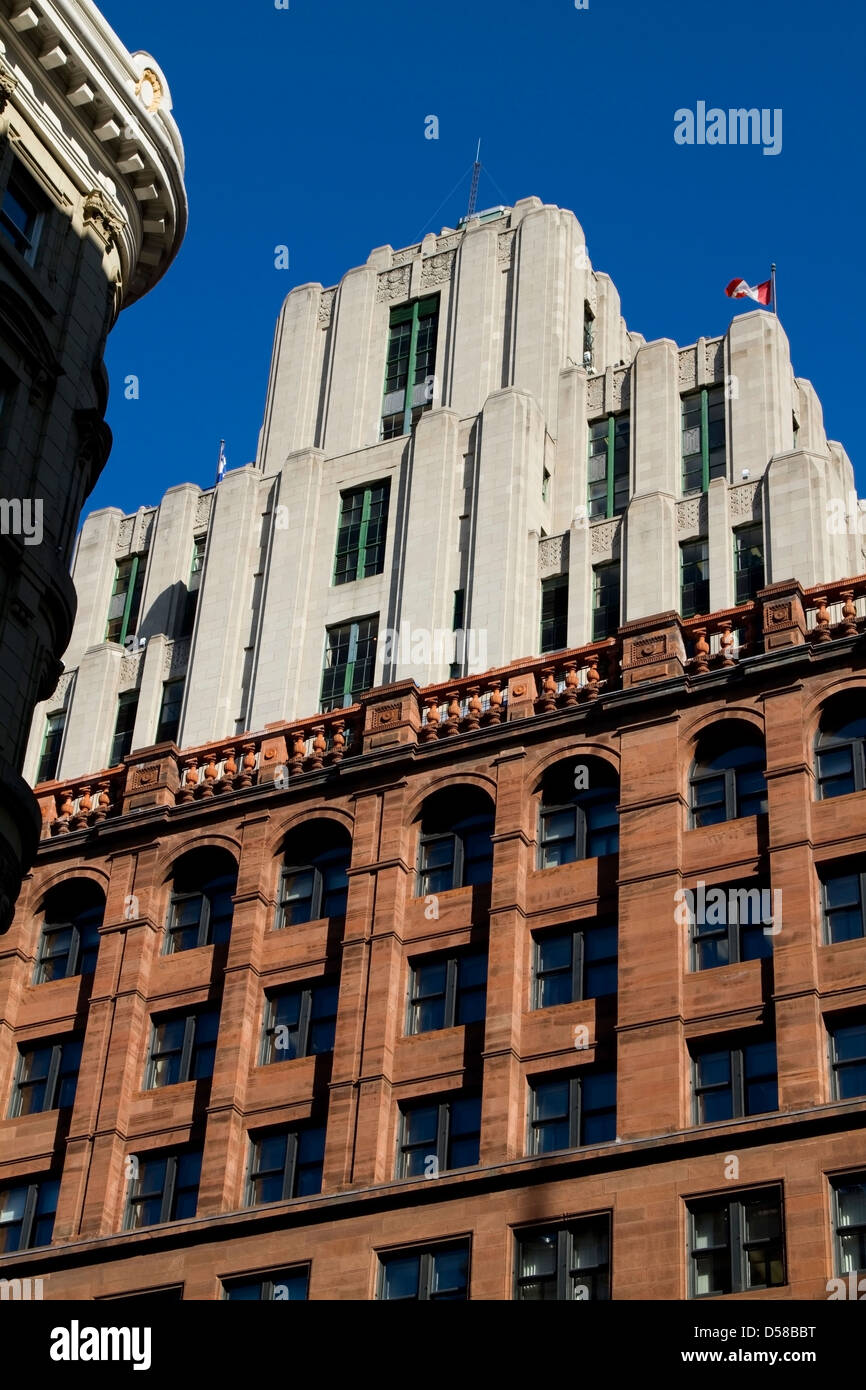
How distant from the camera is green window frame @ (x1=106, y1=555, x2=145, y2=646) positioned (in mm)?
71125

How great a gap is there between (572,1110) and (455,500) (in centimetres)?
2382

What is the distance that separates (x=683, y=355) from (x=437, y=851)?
2202 centimetres

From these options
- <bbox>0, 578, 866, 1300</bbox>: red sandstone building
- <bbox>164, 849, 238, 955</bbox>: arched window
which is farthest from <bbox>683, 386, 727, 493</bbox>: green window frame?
<bbox>164, 849, 238, 955</bbox>: arched window

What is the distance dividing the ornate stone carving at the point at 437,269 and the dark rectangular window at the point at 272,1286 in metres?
36.1

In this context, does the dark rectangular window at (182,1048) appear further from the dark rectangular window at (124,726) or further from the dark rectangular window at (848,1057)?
the dark rectangular window at (124,726)

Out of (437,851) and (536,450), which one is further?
(536,450)

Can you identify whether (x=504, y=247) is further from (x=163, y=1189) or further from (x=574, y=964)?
(x=163, y=1189)

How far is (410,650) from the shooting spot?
206 ft

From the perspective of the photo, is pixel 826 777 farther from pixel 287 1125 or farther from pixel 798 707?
pixel 287 1125

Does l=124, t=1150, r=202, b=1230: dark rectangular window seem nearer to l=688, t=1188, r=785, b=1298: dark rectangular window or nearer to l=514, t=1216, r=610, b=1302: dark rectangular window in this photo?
l=514, t=1216, r=610, b=1302: dark rectangular window

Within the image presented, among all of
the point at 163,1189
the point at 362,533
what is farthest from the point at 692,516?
the point at 163,1189

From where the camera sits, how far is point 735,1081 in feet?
149

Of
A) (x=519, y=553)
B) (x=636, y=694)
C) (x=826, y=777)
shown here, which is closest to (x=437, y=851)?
(x=636, y=694)

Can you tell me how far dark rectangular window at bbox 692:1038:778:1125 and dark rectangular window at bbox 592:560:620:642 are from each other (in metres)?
18.5
